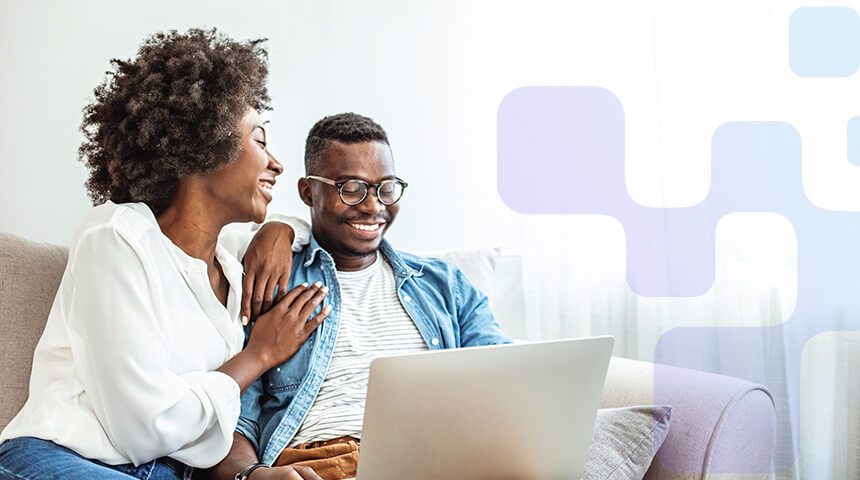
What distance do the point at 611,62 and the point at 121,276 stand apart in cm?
155

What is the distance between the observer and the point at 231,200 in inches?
48.8

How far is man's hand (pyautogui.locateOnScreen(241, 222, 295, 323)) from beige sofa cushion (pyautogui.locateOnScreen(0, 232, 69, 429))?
13.3 inches


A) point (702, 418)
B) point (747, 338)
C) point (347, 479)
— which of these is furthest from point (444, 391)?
point (747, 338)

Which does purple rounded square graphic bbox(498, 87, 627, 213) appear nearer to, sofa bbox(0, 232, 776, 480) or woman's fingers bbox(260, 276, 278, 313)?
sofa bbox(0, 232, 776, 480)

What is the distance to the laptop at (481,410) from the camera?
0.86m

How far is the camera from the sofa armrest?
1207 millimetres

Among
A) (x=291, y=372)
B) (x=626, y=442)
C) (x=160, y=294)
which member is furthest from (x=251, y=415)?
(x=626, y=442)

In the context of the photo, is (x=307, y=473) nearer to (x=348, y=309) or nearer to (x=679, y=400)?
(x=348, y=309)

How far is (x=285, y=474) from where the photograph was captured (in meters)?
1.03

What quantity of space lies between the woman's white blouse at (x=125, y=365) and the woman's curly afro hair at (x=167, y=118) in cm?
10

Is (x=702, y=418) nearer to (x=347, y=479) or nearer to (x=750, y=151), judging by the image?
(x=347, y=479)

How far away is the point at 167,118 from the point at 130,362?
1.42 feet

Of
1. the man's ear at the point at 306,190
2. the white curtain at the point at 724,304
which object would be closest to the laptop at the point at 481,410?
the man's ear at the point at 306,190

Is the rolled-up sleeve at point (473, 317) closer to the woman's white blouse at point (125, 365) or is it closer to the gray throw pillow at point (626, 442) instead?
the gray throw pillow at point (626, 442)
